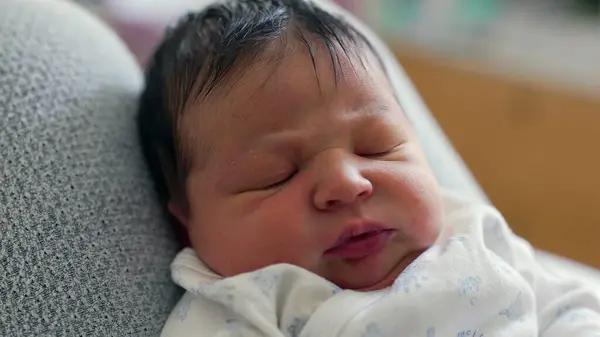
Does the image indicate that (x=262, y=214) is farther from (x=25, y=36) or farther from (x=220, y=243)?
(x=25, y=36)

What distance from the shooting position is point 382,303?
27.5 inches

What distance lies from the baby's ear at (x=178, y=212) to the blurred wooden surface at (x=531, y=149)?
4.83 feet

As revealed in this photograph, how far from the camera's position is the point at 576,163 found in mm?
2035

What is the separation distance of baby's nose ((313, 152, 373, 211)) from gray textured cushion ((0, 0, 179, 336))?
19 centimetres

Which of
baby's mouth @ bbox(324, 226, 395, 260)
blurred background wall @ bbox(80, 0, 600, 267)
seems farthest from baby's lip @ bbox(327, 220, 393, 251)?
blurred background wall @ bbox(80, 0, 600, 267)

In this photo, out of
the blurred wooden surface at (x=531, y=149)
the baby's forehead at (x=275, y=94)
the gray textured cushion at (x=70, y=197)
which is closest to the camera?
the gray textured cushion at (x=70, y=197)

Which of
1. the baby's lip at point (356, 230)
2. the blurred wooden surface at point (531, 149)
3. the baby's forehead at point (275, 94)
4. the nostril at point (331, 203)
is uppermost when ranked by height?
the baby's forehead at point (275, 94)

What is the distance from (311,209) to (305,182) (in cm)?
3

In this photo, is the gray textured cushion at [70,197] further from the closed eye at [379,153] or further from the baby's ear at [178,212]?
the closed eye at [379,153]

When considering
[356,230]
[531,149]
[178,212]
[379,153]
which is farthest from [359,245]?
[531,149]

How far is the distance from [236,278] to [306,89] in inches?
7.9

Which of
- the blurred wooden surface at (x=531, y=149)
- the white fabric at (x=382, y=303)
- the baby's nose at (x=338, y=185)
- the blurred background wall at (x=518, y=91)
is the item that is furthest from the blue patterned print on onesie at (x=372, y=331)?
the blurred wooden surface at (x=531, y=149)

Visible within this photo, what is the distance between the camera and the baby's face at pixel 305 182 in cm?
73

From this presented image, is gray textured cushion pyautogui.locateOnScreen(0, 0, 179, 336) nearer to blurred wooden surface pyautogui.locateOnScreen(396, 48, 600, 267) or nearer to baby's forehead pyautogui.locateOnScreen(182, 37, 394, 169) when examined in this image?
baby's forehead pyautogui.locateOnScreen(182, 37, 394, 169)
